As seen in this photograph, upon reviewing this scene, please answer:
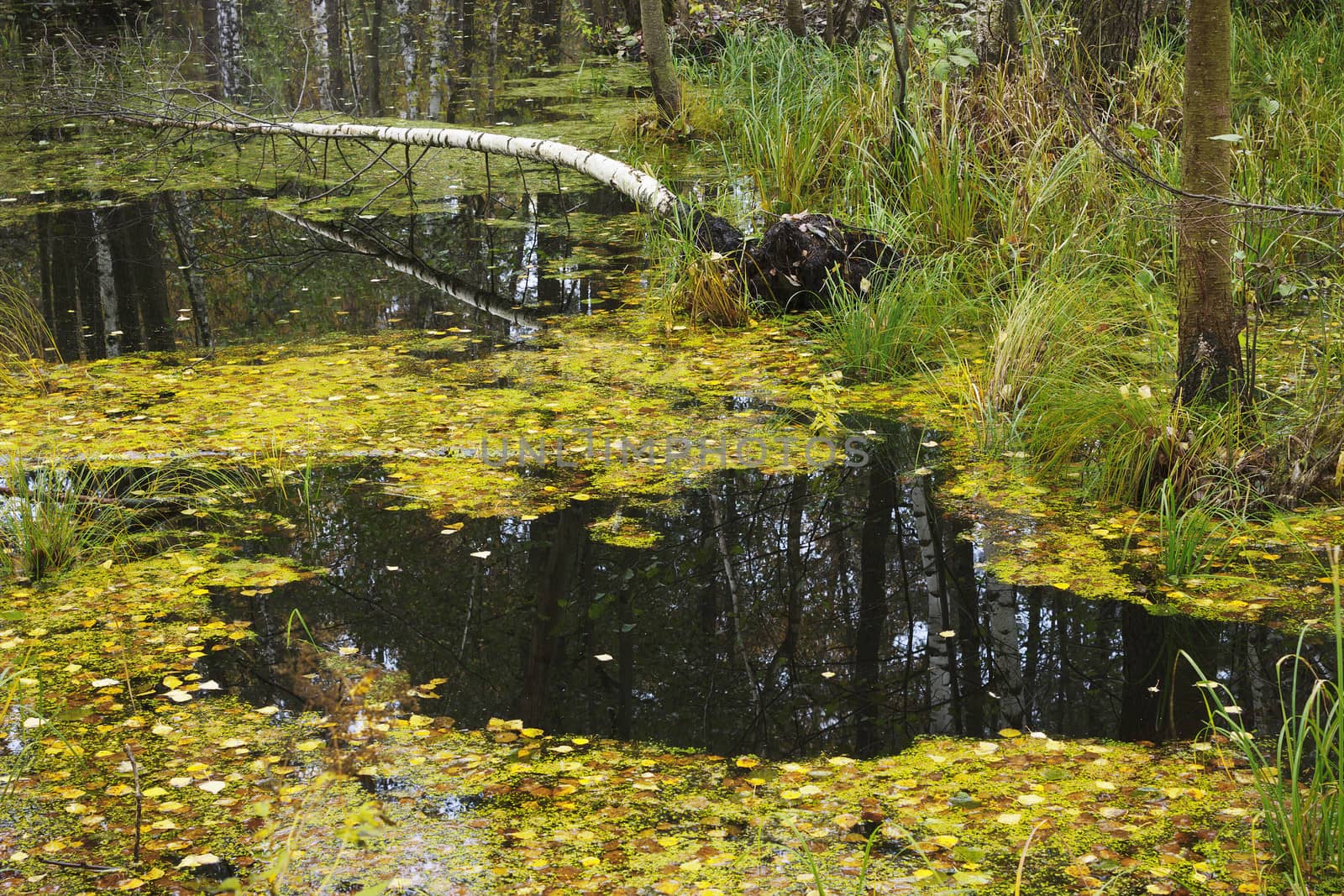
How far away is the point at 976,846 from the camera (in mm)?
2553

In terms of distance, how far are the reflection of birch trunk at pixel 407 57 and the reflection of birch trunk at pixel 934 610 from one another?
9.44 meters

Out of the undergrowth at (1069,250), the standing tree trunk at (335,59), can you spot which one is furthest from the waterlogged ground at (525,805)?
the standing tree trunk at (335,59)

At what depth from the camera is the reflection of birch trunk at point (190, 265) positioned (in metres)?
6.61

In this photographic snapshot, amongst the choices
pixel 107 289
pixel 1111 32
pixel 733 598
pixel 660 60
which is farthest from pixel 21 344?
pixel 1111 32

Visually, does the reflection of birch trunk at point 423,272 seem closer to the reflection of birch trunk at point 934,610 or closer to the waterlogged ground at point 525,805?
the reflection of birch trunk at point 934,610

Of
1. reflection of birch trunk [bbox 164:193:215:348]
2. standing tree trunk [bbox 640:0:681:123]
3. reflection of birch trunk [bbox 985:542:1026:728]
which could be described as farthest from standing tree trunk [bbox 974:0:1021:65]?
reflection of birch trunk [bbox 164:193:215:348]

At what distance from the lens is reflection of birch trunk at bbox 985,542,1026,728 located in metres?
3.21

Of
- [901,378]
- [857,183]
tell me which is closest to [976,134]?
[857,183]

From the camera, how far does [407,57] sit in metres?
16.2

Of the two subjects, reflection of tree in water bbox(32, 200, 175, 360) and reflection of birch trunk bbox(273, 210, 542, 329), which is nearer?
reflection of tree in water bbox(32, 200, 175, 360)

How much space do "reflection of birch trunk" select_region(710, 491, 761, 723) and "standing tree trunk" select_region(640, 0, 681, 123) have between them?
612cm

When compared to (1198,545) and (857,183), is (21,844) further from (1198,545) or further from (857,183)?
(857,183)

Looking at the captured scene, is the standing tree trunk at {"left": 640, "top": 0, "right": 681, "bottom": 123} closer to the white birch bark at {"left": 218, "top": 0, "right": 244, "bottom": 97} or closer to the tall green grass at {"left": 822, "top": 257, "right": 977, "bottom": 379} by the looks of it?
the tall green grass at {"left": 822, "top": 257, "right": 977, "bottom": 379}

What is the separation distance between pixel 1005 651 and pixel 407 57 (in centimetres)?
1491
